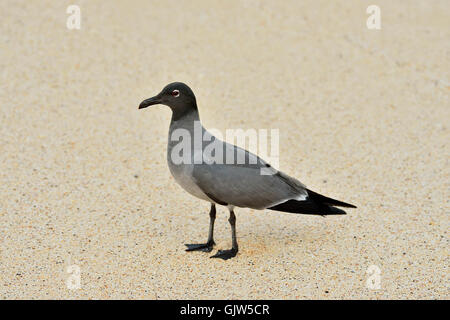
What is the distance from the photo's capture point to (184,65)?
8453mm

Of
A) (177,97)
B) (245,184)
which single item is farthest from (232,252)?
(177,97)

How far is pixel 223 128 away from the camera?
23.9 feet

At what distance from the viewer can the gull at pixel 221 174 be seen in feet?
15.4

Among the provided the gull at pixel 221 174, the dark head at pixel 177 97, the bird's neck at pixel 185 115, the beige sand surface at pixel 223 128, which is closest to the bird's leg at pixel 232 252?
the gull at pixel 221 174

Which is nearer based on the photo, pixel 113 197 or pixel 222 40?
pixel 113 197

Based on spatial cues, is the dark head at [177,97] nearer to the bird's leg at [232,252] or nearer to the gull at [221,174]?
the gull at [221,174]

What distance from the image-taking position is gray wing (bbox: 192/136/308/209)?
15.3 ft

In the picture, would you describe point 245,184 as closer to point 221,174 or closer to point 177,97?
point 221,174

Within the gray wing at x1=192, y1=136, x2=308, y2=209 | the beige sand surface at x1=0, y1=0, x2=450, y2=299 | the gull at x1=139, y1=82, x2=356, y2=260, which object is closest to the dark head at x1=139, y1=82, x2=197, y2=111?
the gull at x1=139, y1=82, x2=356, y2=260
